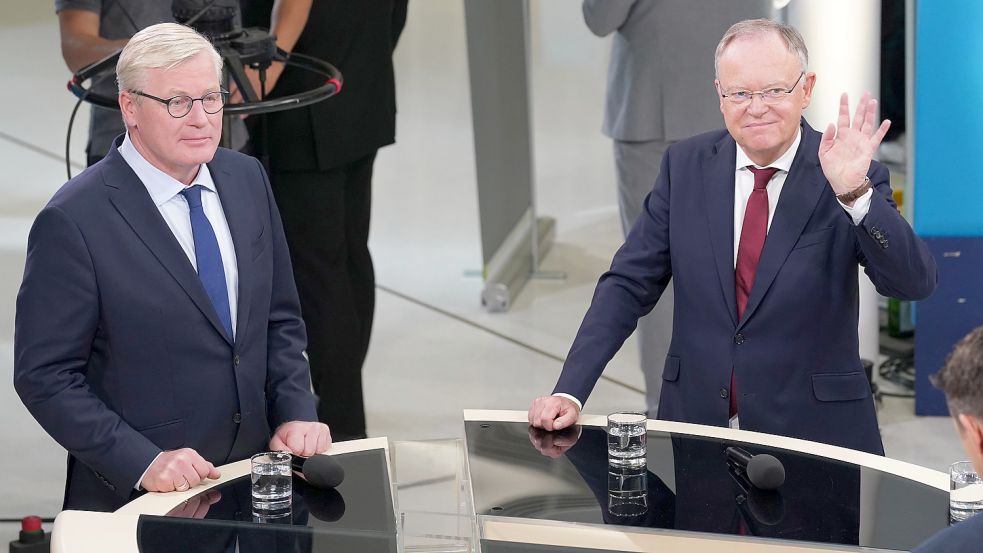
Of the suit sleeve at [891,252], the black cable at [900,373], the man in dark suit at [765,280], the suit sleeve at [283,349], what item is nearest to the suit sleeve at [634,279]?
the man in dark suit at [765,280]

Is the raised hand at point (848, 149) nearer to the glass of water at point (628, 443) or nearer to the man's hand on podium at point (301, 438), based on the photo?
the glass of water at point (628, 443)

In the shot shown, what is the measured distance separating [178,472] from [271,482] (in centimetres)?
20

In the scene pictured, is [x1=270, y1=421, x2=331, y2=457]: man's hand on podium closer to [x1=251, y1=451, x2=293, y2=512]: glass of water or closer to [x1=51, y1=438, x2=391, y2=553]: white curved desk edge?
[x1=51, y1=438, x2=391, y2=553]: white curved desk edge

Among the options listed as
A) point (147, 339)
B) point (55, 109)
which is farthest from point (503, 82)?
point (147, 339)

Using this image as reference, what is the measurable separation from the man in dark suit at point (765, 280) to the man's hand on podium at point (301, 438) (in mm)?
430

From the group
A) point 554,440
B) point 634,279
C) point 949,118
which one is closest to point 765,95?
point 634,279

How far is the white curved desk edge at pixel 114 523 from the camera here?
238 cm

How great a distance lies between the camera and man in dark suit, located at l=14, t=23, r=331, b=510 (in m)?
2.74

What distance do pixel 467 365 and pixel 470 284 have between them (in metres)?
0.97

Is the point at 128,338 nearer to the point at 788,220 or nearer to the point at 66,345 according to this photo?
the point at 66,345

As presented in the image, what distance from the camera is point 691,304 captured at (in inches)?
125

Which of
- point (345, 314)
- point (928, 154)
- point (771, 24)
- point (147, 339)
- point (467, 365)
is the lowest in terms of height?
point (467, 365)

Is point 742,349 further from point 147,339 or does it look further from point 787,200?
point 147,339

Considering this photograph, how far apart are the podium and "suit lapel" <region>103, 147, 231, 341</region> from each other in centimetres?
36
